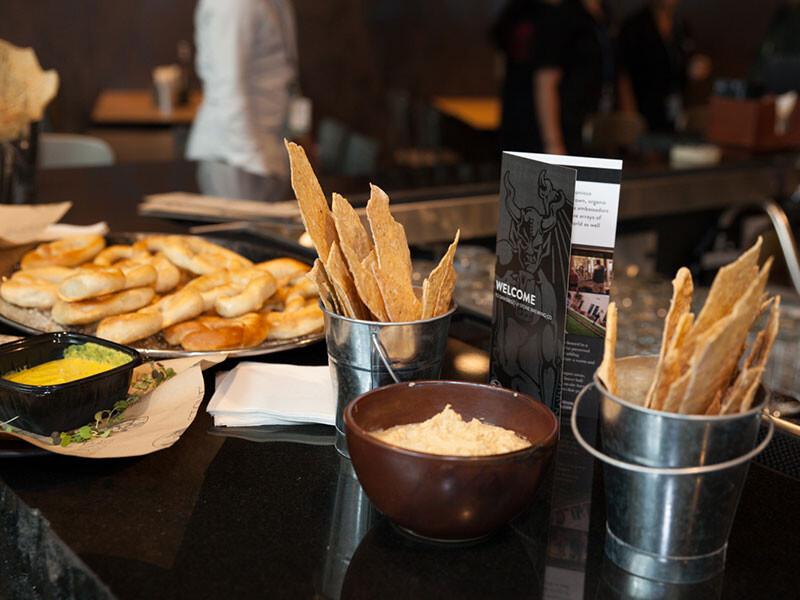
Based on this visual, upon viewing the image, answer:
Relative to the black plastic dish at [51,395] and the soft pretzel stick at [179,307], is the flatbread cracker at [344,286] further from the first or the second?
the soft pretzel stick at [179,307]

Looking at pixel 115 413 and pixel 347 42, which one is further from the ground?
pixel 347 42

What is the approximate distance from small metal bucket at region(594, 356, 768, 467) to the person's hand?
25.2ft

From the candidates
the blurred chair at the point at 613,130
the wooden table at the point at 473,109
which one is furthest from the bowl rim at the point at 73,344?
the wooden table at the point at 473,109

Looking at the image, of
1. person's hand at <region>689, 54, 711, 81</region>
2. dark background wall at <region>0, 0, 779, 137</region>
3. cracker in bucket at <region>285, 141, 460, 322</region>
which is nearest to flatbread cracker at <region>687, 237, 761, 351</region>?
cracker in bucket at <region>285, 141, 460, 322</region>

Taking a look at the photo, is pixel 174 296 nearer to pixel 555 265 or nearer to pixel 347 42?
pixel 555 265

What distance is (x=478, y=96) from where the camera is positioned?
7.32 meters

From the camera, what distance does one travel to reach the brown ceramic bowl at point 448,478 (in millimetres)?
644

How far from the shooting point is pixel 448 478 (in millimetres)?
643

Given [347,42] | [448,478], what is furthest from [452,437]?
[347,42]

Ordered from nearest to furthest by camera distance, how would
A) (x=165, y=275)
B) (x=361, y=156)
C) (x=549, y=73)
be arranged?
(x=165, y=275), (x=549, y=73), (x=361, y=156)

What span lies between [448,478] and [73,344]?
495 mm

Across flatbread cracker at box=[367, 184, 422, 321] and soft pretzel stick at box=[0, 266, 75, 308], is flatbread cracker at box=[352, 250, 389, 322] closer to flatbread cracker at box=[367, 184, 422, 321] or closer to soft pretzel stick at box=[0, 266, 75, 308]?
flatbread cracker at box=[367, 184, 422, 321]

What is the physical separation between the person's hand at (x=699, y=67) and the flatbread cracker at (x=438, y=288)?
24.7ft

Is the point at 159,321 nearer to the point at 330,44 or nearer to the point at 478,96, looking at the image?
the point at 330,44
